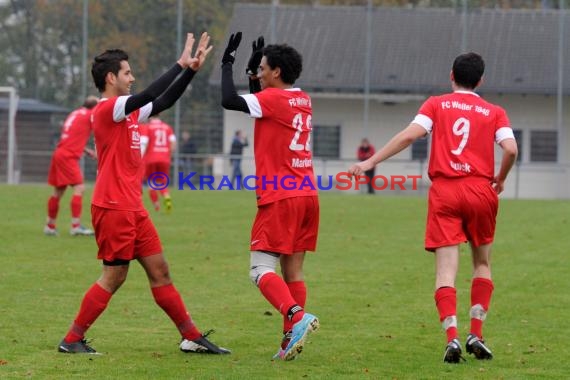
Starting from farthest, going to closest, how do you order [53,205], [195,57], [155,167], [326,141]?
1. [326,141]
2. [155,167]
3. [53,205]
4. [195,57]

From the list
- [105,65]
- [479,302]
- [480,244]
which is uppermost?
[105,65]

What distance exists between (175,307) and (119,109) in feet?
4.66

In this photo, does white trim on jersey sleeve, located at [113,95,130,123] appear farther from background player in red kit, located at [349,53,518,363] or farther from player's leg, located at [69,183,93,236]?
player's leg, located at [69,183,93,236]

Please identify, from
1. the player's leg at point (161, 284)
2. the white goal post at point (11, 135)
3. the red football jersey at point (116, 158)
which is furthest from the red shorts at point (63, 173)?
the white goal post at point (11, 135)

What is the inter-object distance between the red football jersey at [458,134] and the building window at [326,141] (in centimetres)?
3055

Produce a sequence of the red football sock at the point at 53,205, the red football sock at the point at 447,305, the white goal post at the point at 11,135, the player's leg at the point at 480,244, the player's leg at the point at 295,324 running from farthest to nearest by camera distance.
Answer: the white goal post at the point at 11,135, the red football sock at the point at 53,205, the player's leg at the point at 480,244, the red football sock at the point at 447,305, the player's leg at the point at 295,324

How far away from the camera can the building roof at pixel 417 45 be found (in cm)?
3966

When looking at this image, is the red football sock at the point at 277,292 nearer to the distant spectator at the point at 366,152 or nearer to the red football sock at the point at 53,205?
the red football sock at the point at 53,205

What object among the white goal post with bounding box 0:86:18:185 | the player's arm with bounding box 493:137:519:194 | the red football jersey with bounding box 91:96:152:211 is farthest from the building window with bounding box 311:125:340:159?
the red football jersey with bounding box 91:96:152:211

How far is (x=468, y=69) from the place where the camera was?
824cm

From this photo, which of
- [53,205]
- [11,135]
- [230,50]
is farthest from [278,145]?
[11,135]

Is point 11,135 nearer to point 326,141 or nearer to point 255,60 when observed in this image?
point 326,141

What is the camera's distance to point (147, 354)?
8406 mm

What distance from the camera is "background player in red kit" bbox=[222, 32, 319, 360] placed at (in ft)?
26.9
